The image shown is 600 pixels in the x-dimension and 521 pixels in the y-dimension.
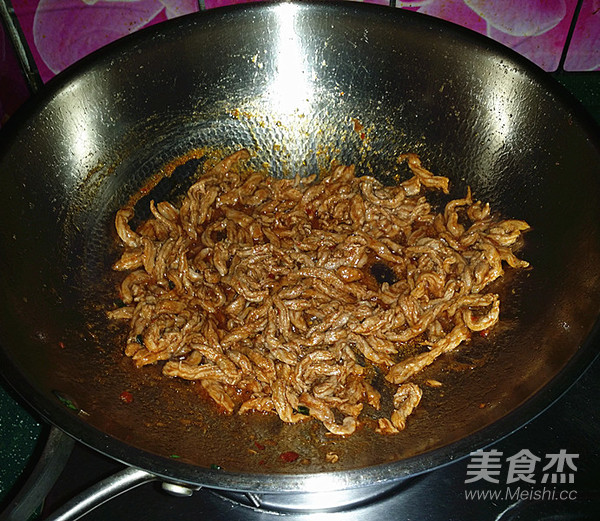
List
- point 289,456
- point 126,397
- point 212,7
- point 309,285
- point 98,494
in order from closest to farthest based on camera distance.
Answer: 1. point 98,494
2. point 289,456
3. point 126,397
4. point 309,285
5. point 212,7

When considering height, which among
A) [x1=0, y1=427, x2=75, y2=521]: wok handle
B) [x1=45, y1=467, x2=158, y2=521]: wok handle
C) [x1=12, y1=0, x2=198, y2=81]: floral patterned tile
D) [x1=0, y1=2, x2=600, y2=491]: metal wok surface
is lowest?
[x1=0, y1=427, x2=75, y2=521]: wok handle

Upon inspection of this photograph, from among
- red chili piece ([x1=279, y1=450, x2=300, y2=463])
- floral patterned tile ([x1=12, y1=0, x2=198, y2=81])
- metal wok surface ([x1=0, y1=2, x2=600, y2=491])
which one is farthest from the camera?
floral patterned tile ([x1=12, y1=0, x2=198, y2=81])

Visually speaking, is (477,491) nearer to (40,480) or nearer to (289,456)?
(289,456)

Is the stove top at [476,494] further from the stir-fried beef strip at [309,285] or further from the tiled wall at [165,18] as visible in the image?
the tiled wall at [165,18]

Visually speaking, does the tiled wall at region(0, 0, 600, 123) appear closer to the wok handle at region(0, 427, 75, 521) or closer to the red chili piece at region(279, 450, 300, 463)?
the wok handle at region(0, 427, 75, 521)

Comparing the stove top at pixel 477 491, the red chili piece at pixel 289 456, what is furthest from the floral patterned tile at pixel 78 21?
the red chili piece at pixel 289 456

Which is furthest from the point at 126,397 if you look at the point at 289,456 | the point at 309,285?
the point at 309,285

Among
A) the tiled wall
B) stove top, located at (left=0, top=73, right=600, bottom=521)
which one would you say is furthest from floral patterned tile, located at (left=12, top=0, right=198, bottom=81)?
stove top, located at (left=0, top=73, right=600, bottom=521)
